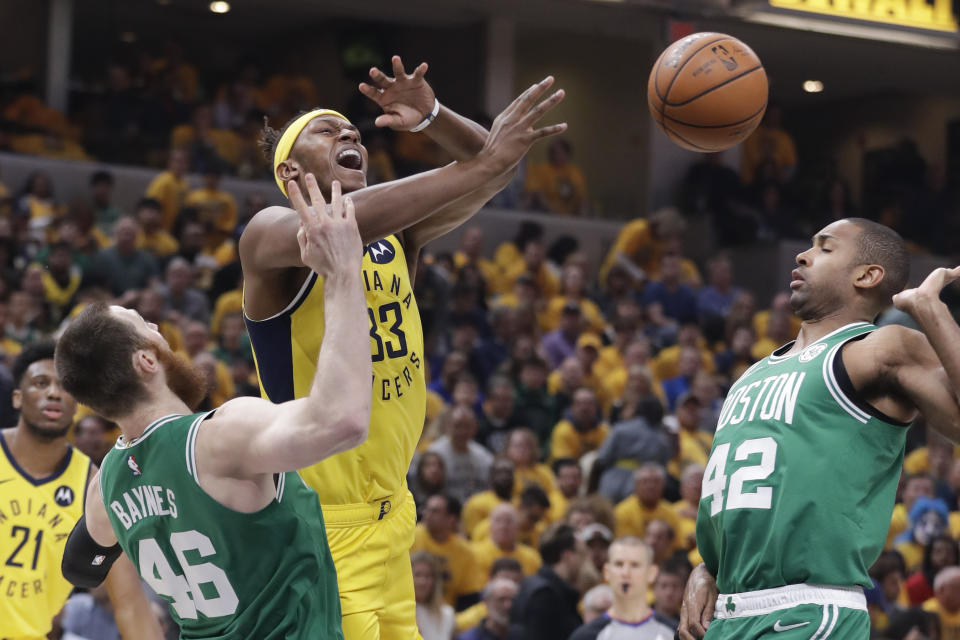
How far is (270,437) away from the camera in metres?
3.36

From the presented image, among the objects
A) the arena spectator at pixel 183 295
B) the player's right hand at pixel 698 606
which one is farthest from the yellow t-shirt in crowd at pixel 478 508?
the player's right hand at pixel 698 606

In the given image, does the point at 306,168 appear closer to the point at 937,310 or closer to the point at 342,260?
the point at 342,260

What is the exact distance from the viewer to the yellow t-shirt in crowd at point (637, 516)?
33.9 ft

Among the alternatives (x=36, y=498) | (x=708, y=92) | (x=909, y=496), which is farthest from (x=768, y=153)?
(x=36, y=498)

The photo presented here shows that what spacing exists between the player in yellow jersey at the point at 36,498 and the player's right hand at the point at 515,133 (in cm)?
265

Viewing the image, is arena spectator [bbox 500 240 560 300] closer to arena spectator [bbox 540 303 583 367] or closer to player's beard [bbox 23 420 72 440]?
arena spectator [bbox 540 303 583 367]

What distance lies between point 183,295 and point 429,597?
13.9ft

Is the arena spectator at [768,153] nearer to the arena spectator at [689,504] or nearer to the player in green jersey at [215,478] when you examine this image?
the arena spectator at [689,504]

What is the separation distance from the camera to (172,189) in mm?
13758

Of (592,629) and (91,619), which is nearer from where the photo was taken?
(592,629)

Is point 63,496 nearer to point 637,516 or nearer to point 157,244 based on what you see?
point 637,516

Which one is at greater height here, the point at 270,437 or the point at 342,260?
the point at 342,260

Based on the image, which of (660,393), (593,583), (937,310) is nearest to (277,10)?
(660,393)

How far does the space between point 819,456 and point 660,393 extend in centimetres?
901
